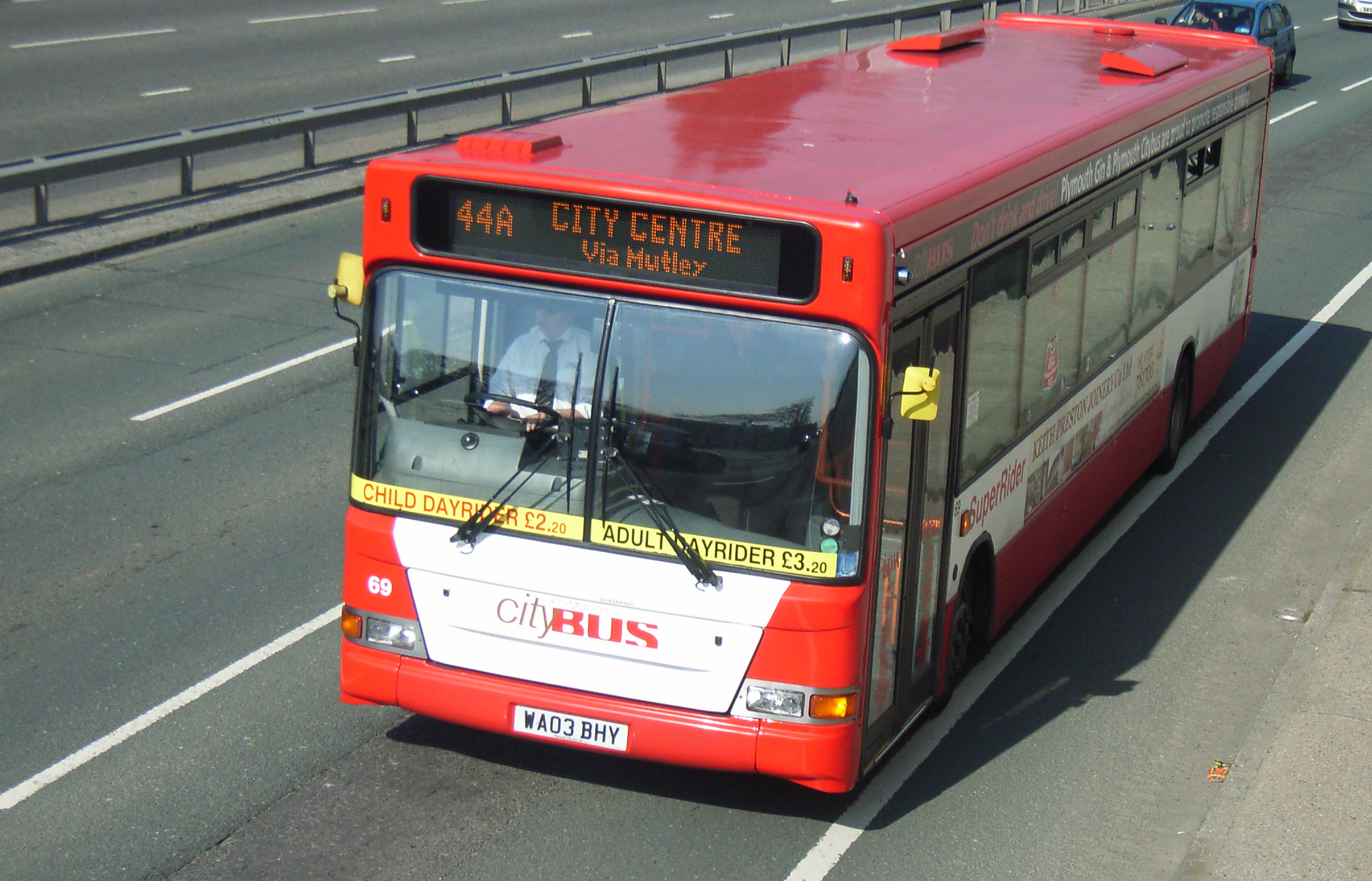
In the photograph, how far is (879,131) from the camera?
7.57m

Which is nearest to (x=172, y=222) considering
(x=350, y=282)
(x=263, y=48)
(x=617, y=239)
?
(x=263, y=48)

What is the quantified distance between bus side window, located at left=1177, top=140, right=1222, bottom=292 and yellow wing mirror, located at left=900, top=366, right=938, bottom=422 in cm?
547

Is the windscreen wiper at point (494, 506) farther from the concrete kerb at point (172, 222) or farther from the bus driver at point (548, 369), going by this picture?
the concrete kerb at point (172, 222)

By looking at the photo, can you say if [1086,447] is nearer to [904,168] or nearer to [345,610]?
[904,168]

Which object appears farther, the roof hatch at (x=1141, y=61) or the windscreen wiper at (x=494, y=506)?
the roof hatch at (x=1141, y=61)

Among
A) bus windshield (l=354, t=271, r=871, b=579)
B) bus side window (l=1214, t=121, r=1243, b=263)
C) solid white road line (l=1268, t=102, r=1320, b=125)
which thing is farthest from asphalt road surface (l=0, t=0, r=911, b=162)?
bus windshield (l=354, t=271, r=871, b=579)

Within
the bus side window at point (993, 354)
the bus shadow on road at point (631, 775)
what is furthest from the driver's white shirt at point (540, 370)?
the bus side window at point (993, 354)

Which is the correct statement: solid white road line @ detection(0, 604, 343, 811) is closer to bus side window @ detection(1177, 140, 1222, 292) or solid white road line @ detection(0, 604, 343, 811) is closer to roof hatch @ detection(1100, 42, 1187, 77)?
roof hatch @ detection(1100, 42, 1187, 77)

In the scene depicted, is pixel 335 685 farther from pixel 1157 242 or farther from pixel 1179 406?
pixel 1179 406

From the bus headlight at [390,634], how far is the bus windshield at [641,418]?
53cm

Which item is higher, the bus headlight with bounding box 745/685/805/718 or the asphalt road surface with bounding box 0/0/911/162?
the asphalt road surface with bounding box 0/0/911/162

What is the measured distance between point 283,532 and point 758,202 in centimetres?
491

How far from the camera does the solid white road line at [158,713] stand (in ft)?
21.8

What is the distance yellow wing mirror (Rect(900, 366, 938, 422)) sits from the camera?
5.76 metres
